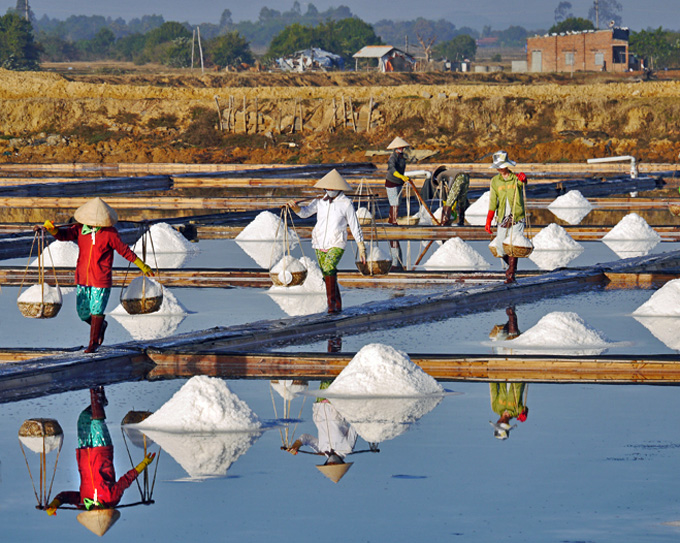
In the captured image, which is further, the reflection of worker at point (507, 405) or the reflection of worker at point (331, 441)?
the reflection of worker at point (507, 405)

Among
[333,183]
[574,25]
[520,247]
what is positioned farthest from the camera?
[574,25]

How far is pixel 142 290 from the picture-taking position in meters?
8.08

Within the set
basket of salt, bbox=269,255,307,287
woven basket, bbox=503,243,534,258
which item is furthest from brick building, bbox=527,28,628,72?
basket of salt, bbox=269,255,307,287

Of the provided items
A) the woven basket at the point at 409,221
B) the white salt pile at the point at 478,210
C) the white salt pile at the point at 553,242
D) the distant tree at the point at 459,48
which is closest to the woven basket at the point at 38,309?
the white salt pile at the point at 553,242

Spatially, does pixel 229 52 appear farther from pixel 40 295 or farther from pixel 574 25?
pixel 40 295

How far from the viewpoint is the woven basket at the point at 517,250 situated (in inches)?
414

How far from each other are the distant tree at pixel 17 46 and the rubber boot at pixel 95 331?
A: 245ft

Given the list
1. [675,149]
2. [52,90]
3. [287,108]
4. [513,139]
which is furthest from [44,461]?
[52,90]

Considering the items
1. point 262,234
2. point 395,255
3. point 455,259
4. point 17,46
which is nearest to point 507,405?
point 455,259

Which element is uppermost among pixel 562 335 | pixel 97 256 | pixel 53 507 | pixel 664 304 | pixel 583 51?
pixel 97 256

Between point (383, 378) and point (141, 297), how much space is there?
183cm

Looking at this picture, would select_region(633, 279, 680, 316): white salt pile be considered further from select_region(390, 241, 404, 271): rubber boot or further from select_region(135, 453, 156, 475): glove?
select_region(135, 453, 156, 475): glove

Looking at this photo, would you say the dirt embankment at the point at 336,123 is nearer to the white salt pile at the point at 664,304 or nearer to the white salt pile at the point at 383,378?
the white salt pile at the point at 664,304

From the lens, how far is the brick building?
76.8 metres
